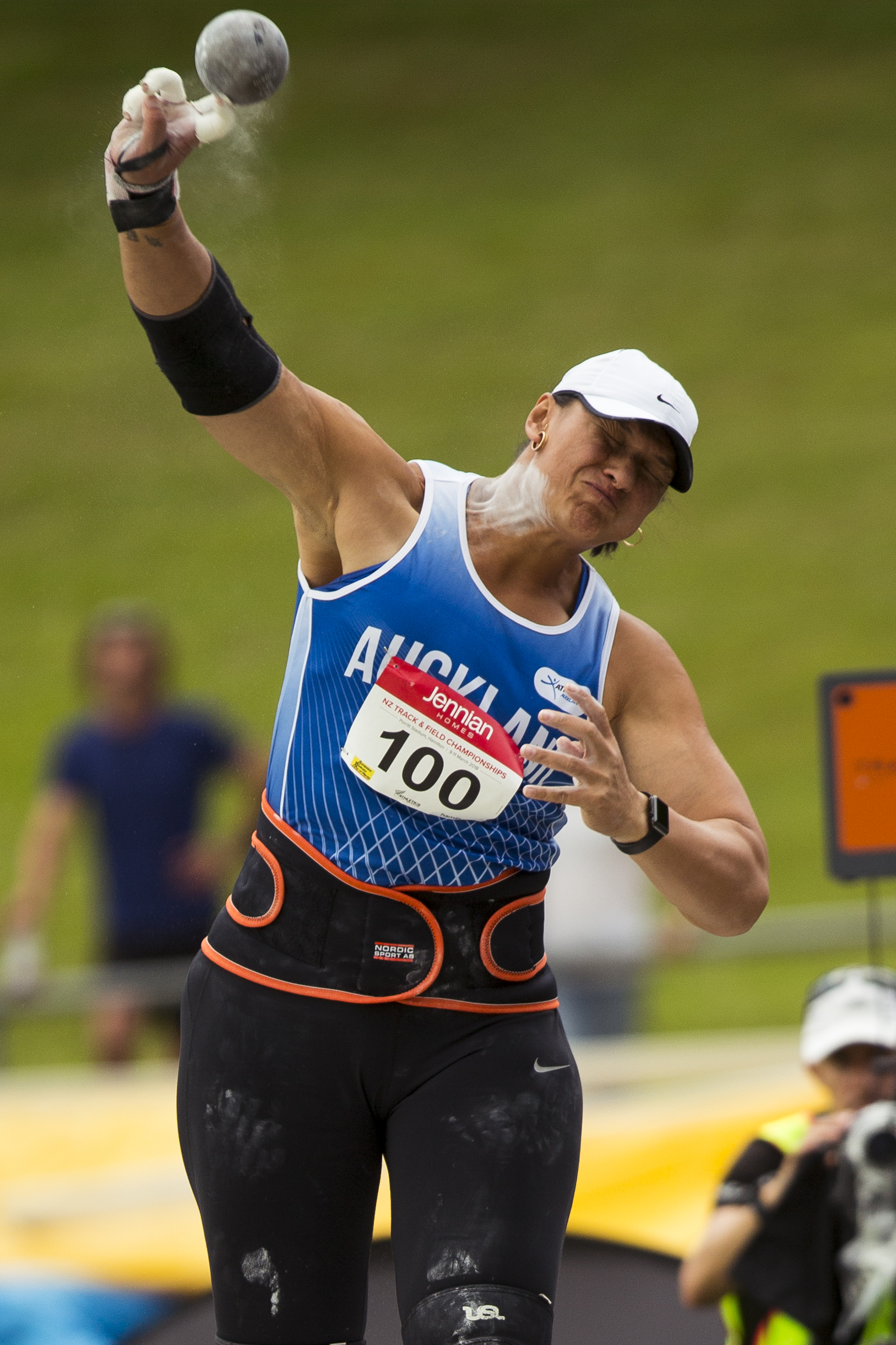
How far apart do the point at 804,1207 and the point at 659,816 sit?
1.67 meters

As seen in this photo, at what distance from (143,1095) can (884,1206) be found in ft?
7.34

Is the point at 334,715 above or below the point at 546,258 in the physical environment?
below

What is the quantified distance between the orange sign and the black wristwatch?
132cm

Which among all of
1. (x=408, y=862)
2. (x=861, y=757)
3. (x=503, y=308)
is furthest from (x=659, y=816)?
(x=503, y=308)

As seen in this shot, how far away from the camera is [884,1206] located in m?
3.33

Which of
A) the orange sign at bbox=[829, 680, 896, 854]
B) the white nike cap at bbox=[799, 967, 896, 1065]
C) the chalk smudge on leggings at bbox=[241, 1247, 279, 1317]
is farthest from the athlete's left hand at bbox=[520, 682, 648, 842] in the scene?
the white nike cap at bbox=[799, 967, 896, 1065]

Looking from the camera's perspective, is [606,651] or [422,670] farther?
[606,651]

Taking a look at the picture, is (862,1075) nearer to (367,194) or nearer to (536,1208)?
(536,1208)

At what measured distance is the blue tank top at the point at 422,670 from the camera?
7.15ft

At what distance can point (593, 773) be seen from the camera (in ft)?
6.62

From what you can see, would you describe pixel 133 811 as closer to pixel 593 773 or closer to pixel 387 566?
pixel 387 566

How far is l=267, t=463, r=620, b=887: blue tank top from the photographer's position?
2.18m

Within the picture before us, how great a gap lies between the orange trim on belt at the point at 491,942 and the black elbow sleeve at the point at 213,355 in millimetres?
748

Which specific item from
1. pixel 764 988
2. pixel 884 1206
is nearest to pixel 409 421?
pixel 884 1206
